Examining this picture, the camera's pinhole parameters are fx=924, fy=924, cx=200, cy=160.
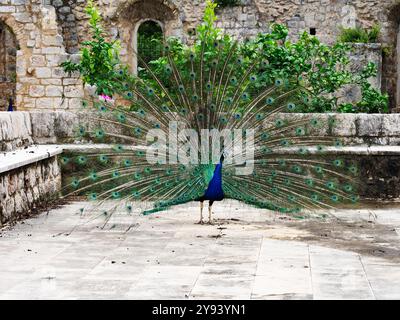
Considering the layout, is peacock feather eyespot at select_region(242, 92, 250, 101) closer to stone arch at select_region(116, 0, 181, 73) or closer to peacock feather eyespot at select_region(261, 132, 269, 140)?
peacock feather eyespot at select_region(261, 132, 269, 140)

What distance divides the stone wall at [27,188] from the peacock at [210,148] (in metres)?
0.54

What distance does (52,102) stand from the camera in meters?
16.2

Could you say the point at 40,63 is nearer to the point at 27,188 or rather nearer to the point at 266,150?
the point at 27,188

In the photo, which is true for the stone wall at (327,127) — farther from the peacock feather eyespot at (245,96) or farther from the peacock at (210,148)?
the peacock feather eyespot at (245,96)

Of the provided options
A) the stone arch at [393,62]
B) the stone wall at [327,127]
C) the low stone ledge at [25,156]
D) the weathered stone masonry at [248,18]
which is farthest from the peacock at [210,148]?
the stone arch at [393,62]

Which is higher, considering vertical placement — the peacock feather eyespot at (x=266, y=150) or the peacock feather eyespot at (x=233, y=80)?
the peacock feather eyespot at (x=233, y=80)

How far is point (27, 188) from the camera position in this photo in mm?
9203

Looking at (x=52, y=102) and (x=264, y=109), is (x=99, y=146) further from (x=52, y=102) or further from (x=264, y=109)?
(x=52, y=102)

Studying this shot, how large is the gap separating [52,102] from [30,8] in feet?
6.37

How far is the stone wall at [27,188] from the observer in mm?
8368

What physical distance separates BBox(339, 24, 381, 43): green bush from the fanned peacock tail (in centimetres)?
919

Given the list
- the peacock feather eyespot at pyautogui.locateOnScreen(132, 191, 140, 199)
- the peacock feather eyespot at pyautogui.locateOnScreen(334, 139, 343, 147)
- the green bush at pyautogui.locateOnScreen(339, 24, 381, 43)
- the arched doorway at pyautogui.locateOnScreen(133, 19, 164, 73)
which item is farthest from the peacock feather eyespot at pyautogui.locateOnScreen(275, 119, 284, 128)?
the arched doorway at pyautogui.locateOnScreen(133, 19, 164, 73)

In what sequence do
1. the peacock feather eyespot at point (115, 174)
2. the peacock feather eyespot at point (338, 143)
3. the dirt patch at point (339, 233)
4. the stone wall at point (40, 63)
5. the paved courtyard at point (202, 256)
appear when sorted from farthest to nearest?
the stone wall at point (40, 63) < the peacock feather eyespot at point (338, 143) < the peacock feather eyespot at point (115, 174) < the dirt patch at point (339, 233) < the paved courtyard at point (202, 256)

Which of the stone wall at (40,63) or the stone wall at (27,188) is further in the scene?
the stone wall at (40,63)
